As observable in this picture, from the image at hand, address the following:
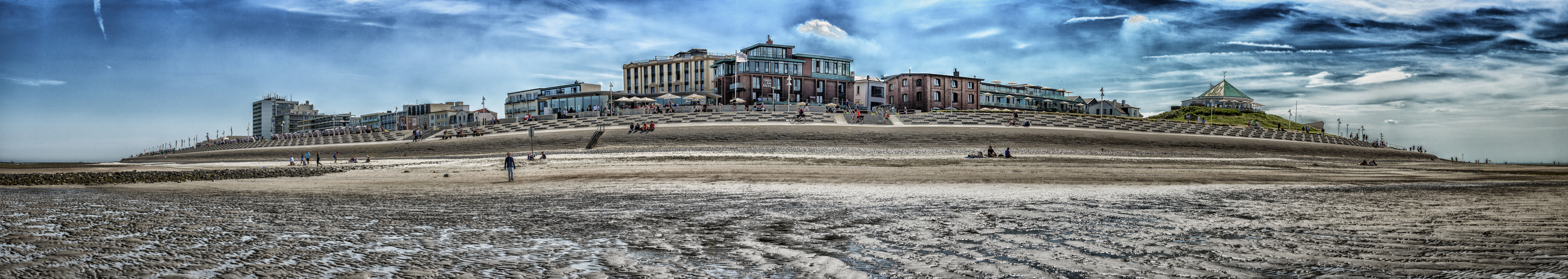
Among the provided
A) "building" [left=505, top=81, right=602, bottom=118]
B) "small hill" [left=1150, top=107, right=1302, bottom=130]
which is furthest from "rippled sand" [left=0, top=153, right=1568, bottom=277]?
"small hill" [left=1150, top=107, right=1302, bottom=130]

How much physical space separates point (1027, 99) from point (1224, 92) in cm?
3545

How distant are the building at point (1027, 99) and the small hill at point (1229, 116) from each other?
523 inches

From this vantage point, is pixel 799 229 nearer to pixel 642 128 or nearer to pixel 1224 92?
pixel 642 128

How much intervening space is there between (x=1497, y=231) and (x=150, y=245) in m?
16.4

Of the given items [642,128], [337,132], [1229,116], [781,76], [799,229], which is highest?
[781,76]

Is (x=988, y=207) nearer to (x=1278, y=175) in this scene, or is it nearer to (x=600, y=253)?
(x=600, y=253)

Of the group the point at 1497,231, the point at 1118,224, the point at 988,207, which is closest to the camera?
the point at 1497,231

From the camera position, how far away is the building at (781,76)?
279 feet

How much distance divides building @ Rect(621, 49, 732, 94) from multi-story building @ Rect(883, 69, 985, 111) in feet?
93.6

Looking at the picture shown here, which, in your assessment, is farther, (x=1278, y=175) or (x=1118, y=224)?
(x=1278, y=175)

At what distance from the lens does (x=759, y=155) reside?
34438 mm

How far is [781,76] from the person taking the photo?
86188mm

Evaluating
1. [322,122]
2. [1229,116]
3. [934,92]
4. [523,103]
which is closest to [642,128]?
[934,92]

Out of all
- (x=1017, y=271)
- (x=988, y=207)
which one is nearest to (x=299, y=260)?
(x=1017, y=271)
